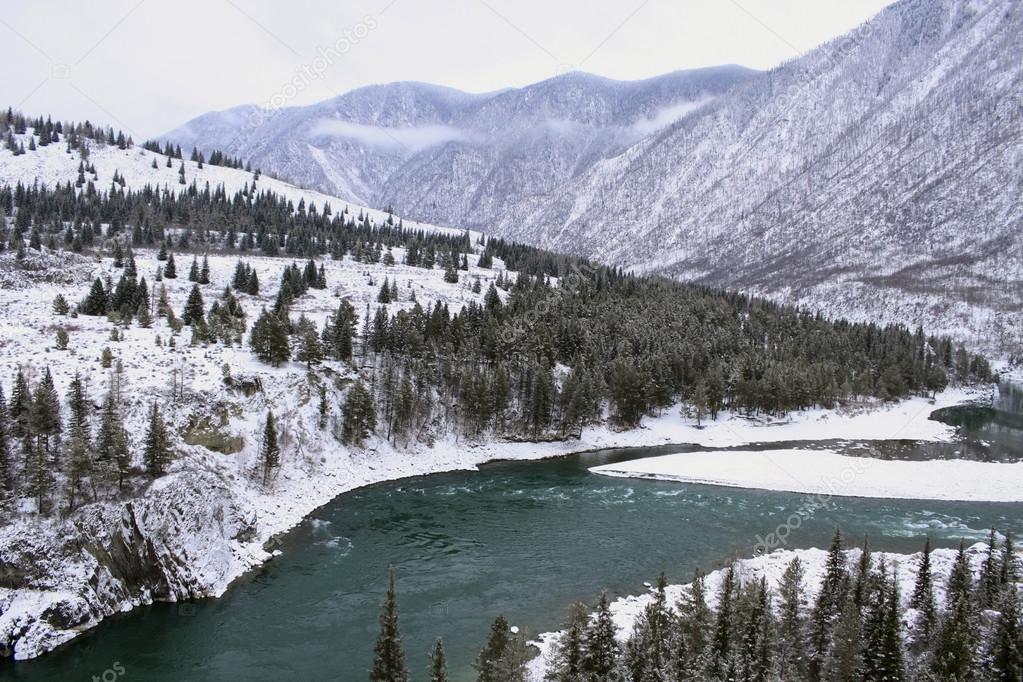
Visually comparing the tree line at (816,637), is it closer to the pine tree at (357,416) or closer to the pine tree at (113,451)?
the pine tree at (113,451)

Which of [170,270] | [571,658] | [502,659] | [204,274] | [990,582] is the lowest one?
[571,658]

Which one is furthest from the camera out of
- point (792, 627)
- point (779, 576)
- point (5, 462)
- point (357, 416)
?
point (357, 416)

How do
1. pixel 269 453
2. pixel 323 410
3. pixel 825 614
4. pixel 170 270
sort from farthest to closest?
pixel 170 270 → pixel 323 410 → pixel 269 453 → pixel 825 614

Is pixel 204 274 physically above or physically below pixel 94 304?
above

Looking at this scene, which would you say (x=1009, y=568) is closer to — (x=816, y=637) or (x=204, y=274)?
(x=816, y=637)

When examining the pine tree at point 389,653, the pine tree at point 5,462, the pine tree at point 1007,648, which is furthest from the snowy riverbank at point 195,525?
the pine tree at point 1007,648

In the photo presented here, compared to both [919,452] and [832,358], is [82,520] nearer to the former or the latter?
[919,452]

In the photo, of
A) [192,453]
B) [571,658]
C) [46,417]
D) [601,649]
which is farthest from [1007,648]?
[46,417]
